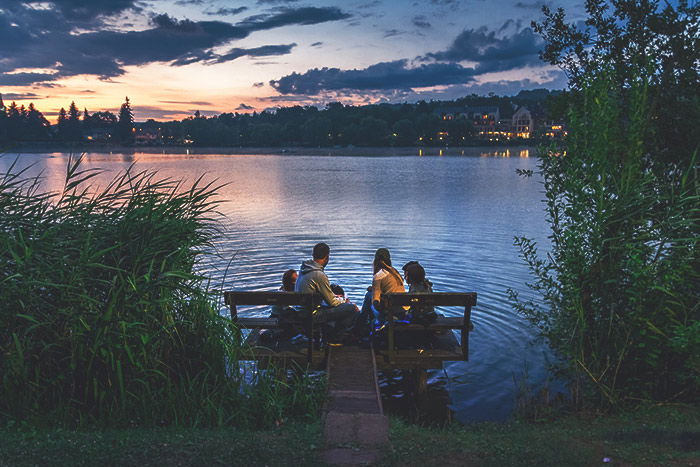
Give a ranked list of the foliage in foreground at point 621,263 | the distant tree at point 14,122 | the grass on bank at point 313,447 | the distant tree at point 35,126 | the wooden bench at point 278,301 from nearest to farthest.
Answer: the grass on bank at point 313,447 → the foliage in foreground at point 621,263 → the wooden bench at point 278,301 → the distant tree at point 14,122 → the distant tree at point 35,126

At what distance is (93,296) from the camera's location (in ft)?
21.7

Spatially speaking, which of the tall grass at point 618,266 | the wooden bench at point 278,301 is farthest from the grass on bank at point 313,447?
the wooden bench at point 278,301

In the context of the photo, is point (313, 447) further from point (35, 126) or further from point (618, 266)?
point (35, 126)

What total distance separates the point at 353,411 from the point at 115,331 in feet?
9.10

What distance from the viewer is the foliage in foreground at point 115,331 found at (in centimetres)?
633

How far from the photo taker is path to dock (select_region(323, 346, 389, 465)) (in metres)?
5.39

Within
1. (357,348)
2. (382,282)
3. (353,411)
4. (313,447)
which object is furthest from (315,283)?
(313,447)

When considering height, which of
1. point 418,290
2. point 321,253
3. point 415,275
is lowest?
point 418,290

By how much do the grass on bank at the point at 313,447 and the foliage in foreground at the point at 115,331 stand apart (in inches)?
20.6

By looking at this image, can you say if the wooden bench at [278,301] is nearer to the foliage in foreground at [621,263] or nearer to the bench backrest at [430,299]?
the bench backrest at [430,299]

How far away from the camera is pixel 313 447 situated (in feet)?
17.9

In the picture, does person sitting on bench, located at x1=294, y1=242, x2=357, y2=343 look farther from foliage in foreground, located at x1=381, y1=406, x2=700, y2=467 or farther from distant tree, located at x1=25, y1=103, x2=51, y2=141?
distant tree, located at x1=25, y1=103, x2=51, y2=141

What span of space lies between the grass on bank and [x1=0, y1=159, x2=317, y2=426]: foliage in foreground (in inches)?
20.6

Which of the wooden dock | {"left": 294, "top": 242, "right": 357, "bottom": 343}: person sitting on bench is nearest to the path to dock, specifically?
the wooden dock
